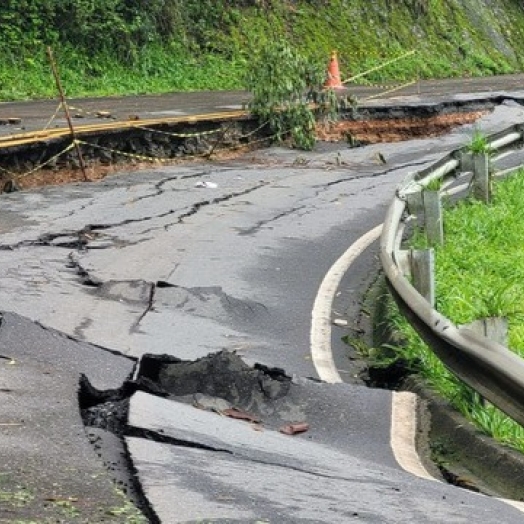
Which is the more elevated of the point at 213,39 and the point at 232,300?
the point at 213,39

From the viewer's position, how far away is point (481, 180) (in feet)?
50.7

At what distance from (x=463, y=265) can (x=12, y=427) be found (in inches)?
260

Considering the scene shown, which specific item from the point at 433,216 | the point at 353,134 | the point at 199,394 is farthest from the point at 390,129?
the point at 199,394

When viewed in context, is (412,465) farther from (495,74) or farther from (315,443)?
(495,74)

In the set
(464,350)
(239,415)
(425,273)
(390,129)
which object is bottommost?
(390,129)

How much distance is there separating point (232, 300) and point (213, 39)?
2554 cm

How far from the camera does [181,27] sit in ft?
115

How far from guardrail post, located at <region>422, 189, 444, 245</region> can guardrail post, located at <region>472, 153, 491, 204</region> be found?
2.73m

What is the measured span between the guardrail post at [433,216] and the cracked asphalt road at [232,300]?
0.71 metres

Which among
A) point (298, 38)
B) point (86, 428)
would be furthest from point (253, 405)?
point (298, 38)

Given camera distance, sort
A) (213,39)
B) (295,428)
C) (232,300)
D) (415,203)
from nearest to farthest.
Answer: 1. (295,428)
2. (232,300)
3. (415,203)
4. (213,39)

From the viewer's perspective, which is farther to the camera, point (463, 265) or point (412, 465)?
point (463, 265)

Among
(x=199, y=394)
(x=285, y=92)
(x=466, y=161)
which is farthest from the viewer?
(x=285, y=92)

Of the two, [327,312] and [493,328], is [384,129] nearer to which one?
[327,312]
